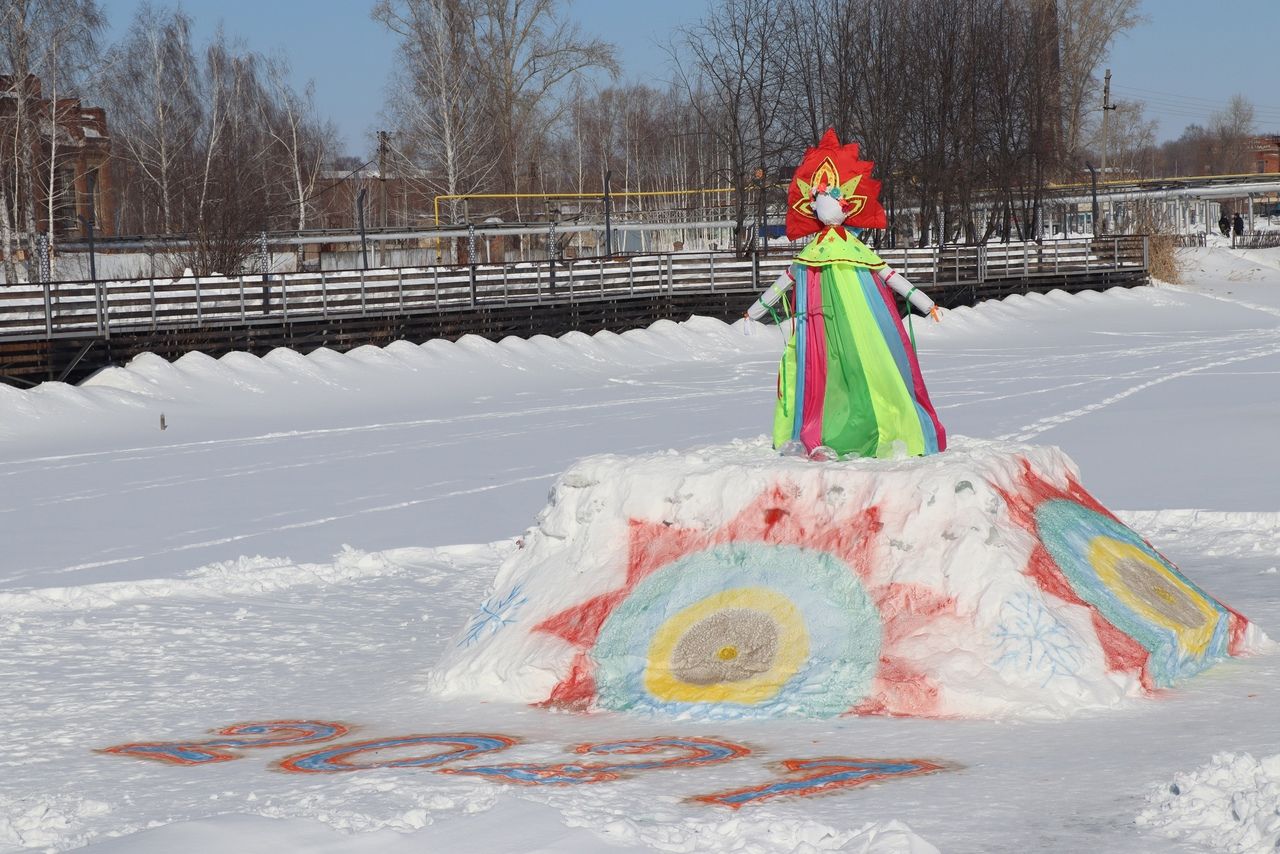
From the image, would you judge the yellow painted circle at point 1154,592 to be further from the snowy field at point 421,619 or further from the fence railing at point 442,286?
the fence railing at point 442,286

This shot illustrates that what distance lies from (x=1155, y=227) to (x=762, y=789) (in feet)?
134

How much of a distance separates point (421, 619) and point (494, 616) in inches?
64.3

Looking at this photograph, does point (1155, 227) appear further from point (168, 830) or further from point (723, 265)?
point (168, 830)

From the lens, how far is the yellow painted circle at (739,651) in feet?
21.7

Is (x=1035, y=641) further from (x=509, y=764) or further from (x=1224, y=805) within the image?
(x=509, y=764)

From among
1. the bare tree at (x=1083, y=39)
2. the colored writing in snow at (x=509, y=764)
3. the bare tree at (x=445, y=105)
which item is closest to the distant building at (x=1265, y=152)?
the bare tree at (x=1083, y=39)

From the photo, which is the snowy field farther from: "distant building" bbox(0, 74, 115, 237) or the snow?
"distant building" bbox(0, 74, 115, 237)

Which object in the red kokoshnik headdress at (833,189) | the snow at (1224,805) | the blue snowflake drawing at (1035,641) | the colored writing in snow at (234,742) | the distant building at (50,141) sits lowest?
the colored writing in snow at (234,742)

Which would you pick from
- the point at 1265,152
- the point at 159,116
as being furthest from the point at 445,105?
the point at 1265,152

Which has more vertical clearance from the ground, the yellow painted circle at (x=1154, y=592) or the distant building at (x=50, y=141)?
the distant building at (x=50, y=141)

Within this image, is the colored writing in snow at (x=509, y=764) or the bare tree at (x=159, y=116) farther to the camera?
the bare tree at (x=159, y=116)

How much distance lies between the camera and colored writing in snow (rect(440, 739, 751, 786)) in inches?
217

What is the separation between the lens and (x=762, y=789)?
17.3 ft

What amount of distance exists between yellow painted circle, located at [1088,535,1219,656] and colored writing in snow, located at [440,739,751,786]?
2.10 meters
